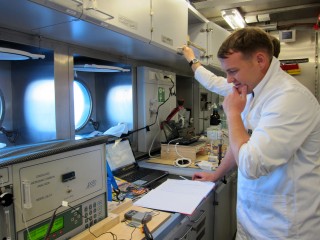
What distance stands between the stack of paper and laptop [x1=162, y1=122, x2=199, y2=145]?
0.72m

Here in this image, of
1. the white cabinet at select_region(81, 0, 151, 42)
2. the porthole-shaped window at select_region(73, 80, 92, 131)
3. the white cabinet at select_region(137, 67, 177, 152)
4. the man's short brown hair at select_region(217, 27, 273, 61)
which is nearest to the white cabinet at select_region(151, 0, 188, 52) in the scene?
the white cabinet at select_region(81, 0, 151, 42)

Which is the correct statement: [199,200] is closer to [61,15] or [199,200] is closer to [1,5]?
[61,15]

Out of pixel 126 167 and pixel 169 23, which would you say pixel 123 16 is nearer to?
pixel 169 23

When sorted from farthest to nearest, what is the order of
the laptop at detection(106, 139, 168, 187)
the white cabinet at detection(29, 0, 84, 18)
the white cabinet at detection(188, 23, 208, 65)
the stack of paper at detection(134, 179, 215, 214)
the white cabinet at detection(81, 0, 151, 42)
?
1. the white cabinet at detection(188, 23, 208, 65)
2. the laptop at detection(106, 139, 168, 187)
3. the stack of paper at detection(134, 179, 215, 214)
4. the white cabinet at detection(81, 0, 151, 42)
5. the white cabinet at detection(29, 0, 84, 18)

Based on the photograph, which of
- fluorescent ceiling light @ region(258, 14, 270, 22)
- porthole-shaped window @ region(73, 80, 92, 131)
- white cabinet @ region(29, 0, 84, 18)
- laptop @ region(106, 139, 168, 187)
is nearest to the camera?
white cabinet @ region(29, 0, 84, 18)

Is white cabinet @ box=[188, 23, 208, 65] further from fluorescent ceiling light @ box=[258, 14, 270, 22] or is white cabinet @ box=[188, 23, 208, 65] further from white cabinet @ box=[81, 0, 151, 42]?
fluorescent ceiling light @ box=[258, 14, 270, 22]

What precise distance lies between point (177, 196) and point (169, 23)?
114 cm

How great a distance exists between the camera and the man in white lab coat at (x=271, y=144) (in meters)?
0.98

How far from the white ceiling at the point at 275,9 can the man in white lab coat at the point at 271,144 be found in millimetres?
1797

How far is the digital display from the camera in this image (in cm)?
83

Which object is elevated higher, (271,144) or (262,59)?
(262,59)

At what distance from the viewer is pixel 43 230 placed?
87cm

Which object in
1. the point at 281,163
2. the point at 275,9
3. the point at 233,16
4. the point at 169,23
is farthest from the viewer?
the point at 275,9

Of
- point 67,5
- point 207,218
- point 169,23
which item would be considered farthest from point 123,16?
point 207,218
